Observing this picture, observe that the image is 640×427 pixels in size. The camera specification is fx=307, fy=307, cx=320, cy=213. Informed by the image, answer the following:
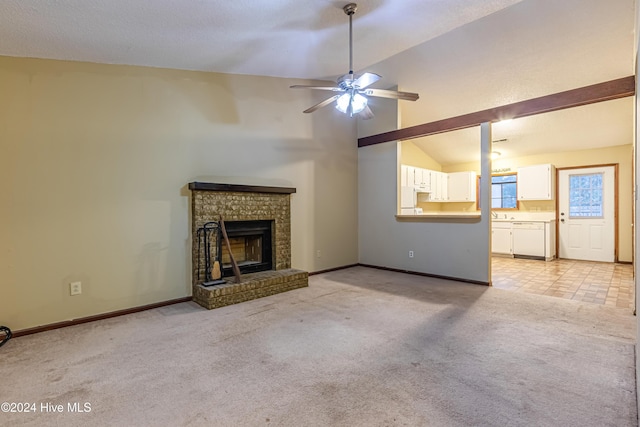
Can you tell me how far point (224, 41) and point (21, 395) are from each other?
3335mm

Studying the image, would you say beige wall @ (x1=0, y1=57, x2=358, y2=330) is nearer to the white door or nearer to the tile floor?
the tile floor

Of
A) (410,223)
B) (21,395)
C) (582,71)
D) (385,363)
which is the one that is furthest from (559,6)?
(21,395)

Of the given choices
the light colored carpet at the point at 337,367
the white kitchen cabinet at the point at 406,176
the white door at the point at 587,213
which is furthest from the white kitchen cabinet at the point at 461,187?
the light colored carpet at the point at 337,367

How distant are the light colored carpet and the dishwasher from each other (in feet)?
11.9

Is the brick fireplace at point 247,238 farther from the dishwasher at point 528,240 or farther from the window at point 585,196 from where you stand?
the window at point 585,196

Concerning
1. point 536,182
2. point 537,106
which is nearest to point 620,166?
point 536,182

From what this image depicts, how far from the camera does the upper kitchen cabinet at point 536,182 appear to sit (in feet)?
22.3

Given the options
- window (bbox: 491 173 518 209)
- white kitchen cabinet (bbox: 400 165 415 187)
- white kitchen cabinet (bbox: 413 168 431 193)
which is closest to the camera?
white kitchen cabinet (bbox: 400 165 415 187)

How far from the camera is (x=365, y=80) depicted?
2.95 metres

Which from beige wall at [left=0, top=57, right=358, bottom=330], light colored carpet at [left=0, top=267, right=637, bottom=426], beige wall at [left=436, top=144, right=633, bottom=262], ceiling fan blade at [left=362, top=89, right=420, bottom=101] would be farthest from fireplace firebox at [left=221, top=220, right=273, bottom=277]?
beige wall at [left=436, top=144, right=633, bottom=262]

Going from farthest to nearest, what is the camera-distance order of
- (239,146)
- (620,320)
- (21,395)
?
(239,146), (620,320), (21,395)

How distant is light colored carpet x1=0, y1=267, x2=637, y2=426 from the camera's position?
5.65 ft

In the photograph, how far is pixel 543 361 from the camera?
7.45 ft

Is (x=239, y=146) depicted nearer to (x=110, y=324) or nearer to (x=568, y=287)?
(x=110, y=324)
